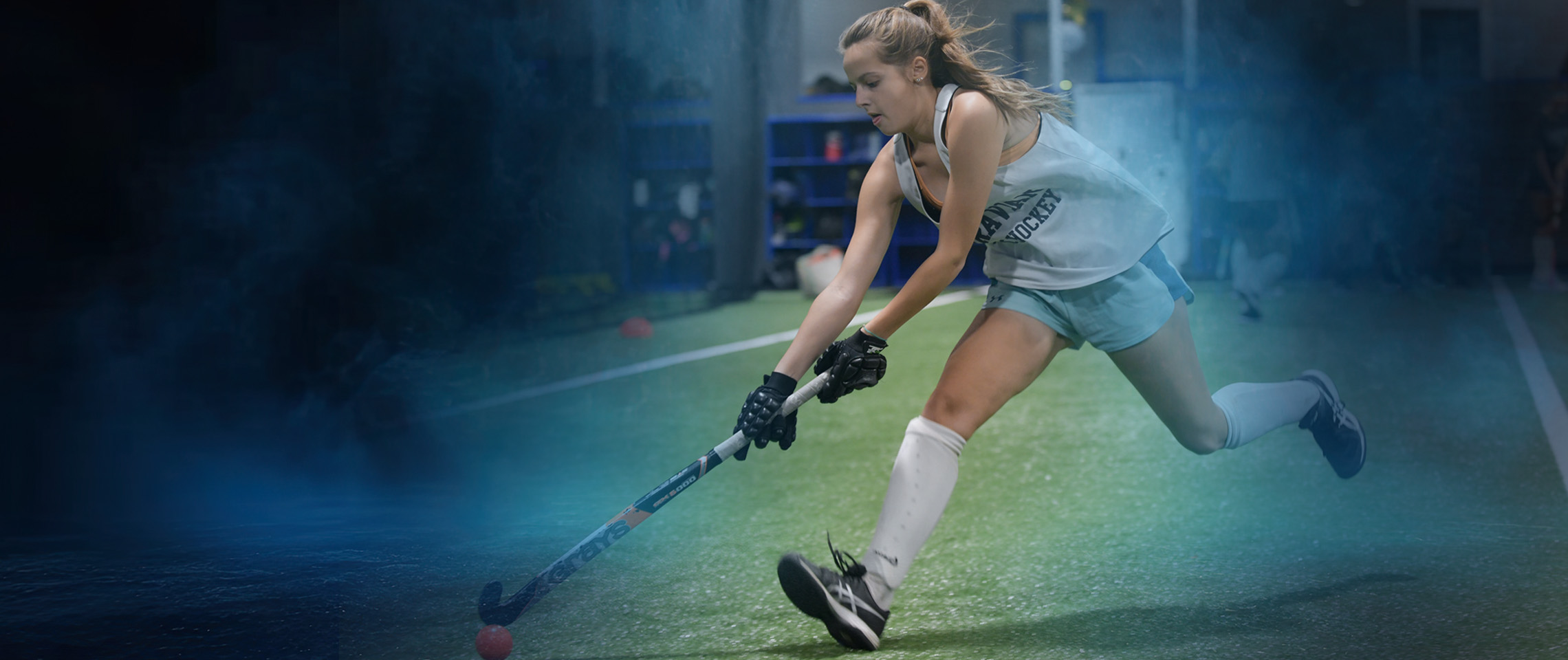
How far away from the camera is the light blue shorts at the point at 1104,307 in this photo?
2971mm

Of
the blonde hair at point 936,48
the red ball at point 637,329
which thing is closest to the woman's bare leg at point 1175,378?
the blonde hair at point 936,48

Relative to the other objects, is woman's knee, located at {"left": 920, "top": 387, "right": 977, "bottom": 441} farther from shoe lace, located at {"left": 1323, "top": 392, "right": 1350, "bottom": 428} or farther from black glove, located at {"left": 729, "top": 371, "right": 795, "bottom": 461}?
shoe lace, located at {"left": 1323, "top": 392, "right": 1350, "bottom": 428}

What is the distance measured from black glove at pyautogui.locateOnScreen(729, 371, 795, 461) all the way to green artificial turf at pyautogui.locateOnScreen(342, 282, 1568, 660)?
444 mm

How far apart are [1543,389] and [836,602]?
5.09m

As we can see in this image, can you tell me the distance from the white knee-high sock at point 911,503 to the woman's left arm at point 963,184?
0.29 meters

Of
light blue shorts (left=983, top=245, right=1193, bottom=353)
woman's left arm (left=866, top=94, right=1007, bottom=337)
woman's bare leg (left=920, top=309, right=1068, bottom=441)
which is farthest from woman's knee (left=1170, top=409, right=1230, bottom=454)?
woman's left arm (left=866, top=94, right=1007, bottom=337)

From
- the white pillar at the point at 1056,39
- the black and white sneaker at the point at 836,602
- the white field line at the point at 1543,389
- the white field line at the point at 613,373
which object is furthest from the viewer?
the white pillar at the point at 1056,39

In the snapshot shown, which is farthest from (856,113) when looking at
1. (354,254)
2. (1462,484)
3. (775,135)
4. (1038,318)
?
(1038,318)

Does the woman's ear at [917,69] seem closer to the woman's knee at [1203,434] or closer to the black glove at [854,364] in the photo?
the black glove at [854,364]

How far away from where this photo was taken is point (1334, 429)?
3756mm

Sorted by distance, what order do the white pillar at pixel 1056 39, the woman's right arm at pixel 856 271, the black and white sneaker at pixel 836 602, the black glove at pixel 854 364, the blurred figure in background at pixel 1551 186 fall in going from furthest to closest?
the white pillar at pixel 1056 39 → the blurred figure in background at pixel 1551 186 → the woman's right arm at pixel 856 271 → the black glove at pixel 854 364 → the black and white sneaker at pixel 836 602

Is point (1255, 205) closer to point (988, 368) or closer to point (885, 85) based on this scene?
point (988, 368)

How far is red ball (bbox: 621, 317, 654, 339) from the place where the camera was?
390 inches

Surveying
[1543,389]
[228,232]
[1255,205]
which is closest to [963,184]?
[228,232]
